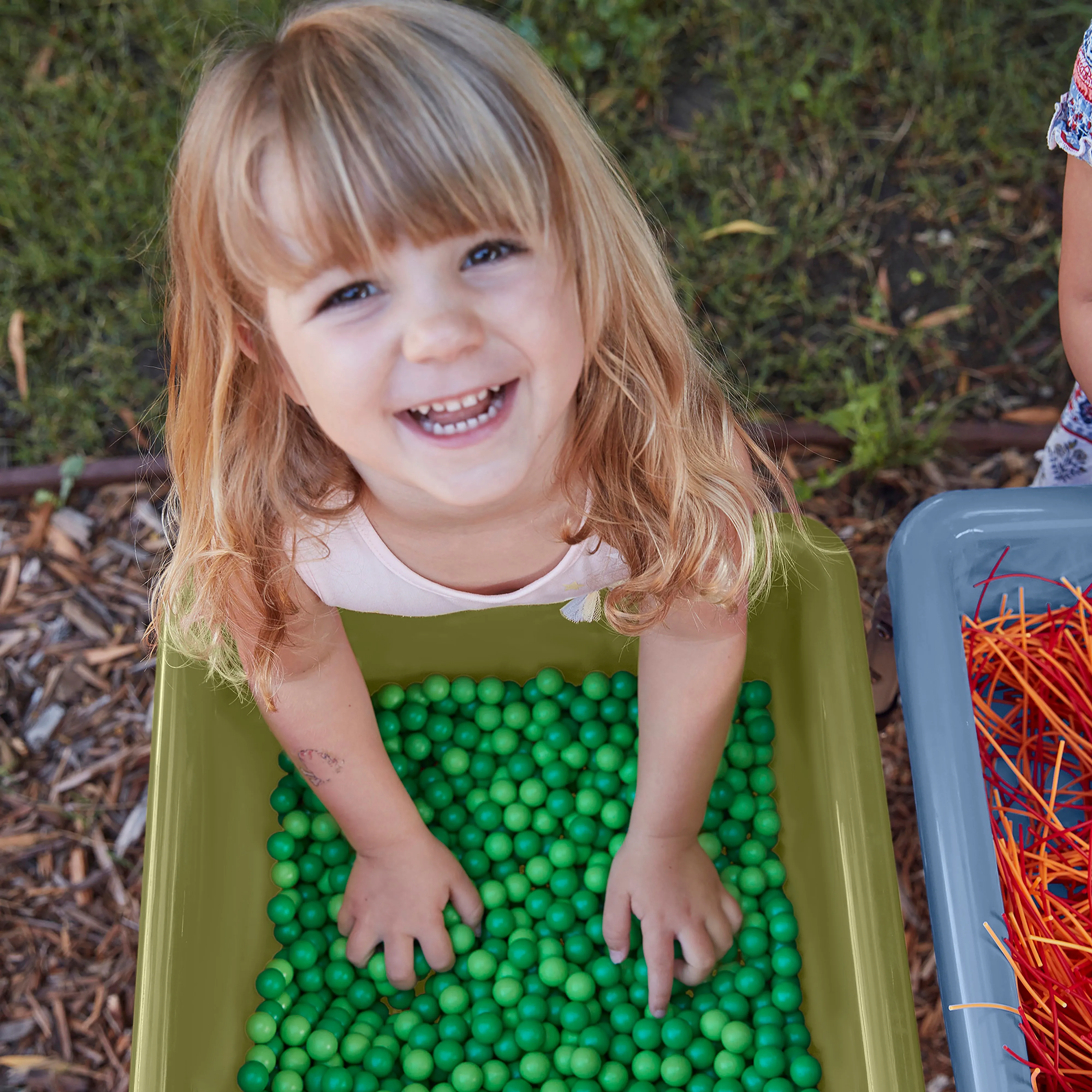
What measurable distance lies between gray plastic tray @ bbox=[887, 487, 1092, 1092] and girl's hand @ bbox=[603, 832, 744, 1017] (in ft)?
0.95

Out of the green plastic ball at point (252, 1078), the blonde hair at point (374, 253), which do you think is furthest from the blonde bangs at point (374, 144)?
the green plastic ball at point (252, 1078)

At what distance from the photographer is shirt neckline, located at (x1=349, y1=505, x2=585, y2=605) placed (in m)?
1.08

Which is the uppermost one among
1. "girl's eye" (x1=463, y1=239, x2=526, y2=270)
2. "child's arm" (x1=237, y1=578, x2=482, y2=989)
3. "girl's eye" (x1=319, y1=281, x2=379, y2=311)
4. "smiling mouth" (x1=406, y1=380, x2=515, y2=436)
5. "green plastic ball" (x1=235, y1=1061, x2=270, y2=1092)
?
"girl's eye" (x1=463, y1=239, x2=526, y2=270)

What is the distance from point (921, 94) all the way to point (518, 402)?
135 centimetres

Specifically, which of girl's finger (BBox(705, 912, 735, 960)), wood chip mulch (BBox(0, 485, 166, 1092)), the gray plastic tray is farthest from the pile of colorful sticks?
wood chip mulch (BBox(0, 485, 166, 1092))

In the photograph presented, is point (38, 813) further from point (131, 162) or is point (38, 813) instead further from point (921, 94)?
point (921, 94)

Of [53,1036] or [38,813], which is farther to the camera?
[38,813]

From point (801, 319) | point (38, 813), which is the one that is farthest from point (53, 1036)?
point (801, 319)

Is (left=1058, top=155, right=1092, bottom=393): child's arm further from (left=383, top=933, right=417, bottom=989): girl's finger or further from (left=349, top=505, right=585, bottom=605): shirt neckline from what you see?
(left=383, top=933, right=417, bottom=989): girl's finger

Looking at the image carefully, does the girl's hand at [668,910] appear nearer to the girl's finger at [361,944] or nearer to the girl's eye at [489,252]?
the girl's finger at [361,944]

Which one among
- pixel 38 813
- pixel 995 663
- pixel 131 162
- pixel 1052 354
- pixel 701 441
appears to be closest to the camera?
pixel 701 441

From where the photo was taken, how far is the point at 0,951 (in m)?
1.47

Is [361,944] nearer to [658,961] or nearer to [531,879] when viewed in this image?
[531,879]

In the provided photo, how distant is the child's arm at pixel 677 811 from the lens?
1.15m
